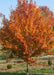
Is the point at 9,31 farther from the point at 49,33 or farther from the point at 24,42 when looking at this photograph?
the point at 49,33

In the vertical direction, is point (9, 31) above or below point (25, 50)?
above

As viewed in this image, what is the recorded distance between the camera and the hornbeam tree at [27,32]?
24.7 ft

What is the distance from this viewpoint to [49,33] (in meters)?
7.88

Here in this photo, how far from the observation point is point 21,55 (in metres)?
8.17

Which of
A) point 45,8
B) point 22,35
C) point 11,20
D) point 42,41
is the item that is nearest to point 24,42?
point 22,35

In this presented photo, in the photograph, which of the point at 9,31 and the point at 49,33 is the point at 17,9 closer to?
the point at 9,31

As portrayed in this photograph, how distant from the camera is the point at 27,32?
24.9 feet

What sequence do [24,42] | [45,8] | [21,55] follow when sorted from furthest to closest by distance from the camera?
[45,8], [21,55], [24,42]

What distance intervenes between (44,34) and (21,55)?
A: 201cm

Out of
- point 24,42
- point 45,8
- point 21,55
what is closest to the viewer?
point 24,42

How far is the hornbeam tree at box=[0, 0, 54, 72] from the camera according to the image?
24.7ft

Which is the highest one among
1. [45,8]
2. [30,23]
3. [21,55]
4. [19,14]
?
[45,8]

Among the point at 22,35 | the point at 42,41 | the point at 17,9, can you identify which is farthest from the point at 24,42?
the point at 17,9

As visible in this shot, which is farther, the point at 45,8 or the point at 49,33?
the point at 45,8
